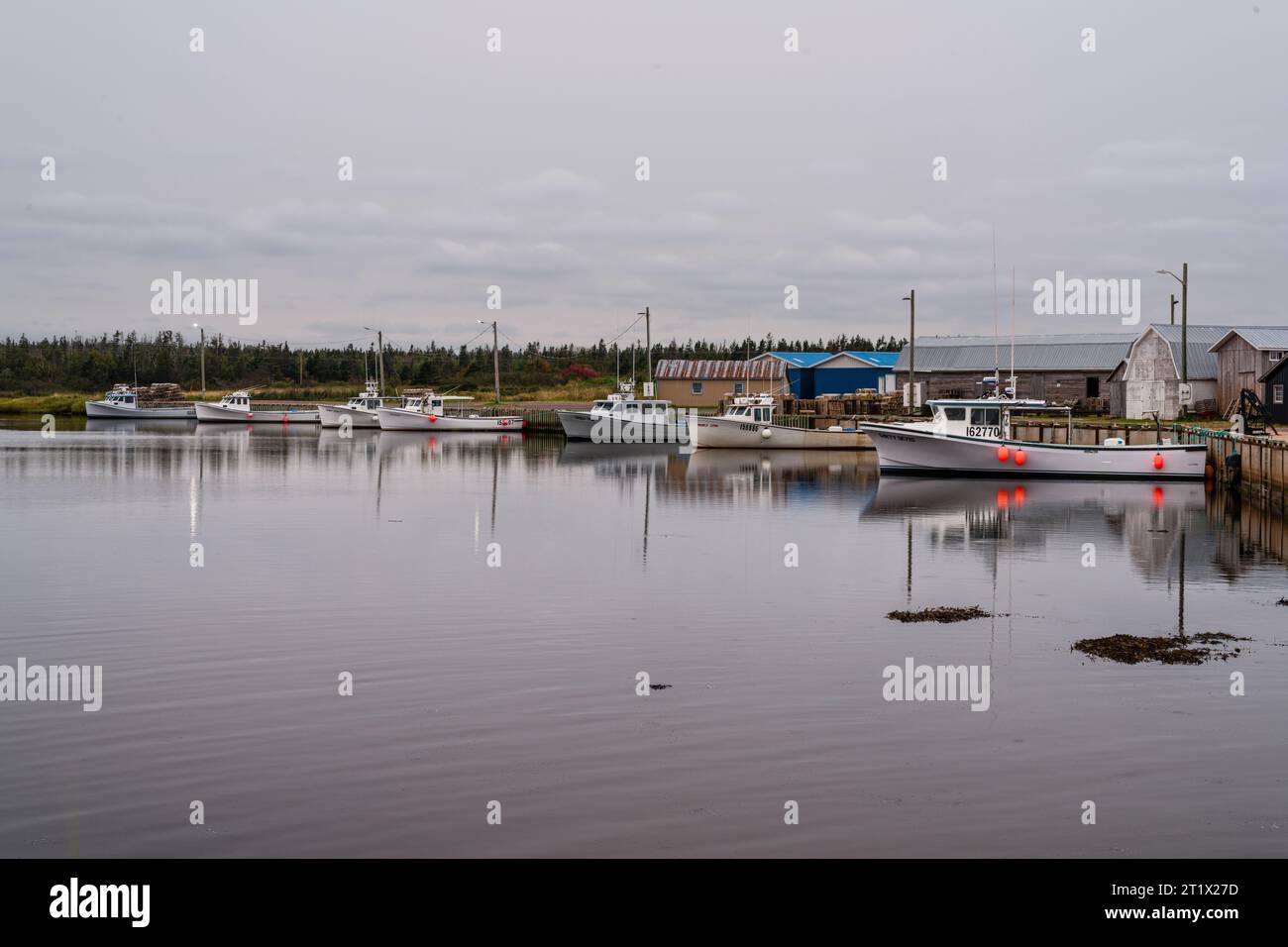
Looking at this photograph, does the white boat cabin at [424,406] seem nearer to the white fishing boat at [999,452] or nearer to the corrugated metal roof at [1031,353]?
the corrugated metal roof at [1031,353]

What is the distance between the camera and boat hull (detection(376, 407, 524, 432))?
99.2 m

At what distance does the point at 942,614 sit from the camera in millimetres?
20422

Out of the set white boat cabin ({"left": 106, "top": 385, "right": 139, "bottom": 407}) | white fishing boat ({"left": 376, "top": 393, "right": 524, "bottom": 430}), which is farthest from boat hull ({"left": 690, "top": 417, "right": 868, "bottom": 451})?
white boat cabin ({"left": 106, "top": 385, "right": 139, "bottom": 407})

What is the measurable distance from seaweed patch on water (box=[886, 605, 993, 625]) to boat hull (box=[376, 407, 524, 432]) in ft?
259

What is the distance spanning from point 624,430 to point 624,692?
66998 mm

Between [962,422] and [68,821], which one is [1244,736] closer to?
[68,821]

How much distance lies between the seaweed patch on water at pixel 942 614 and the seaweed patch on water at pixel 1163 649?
225 centimetres

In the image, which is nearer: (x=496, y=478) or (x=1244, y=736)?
(x=1244, y=736)

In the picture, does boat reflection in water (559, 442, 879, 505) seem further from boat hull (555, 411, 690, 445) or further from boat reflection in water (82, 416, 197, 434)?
boat reflection in water (82, 416, 197, 434)

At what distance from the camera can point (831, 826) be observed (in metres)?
10.3

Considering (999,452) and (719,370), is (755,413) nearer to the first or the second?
(999,452)

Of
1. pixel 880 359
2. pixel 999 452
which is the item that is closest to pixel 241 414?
pixel 880 359
